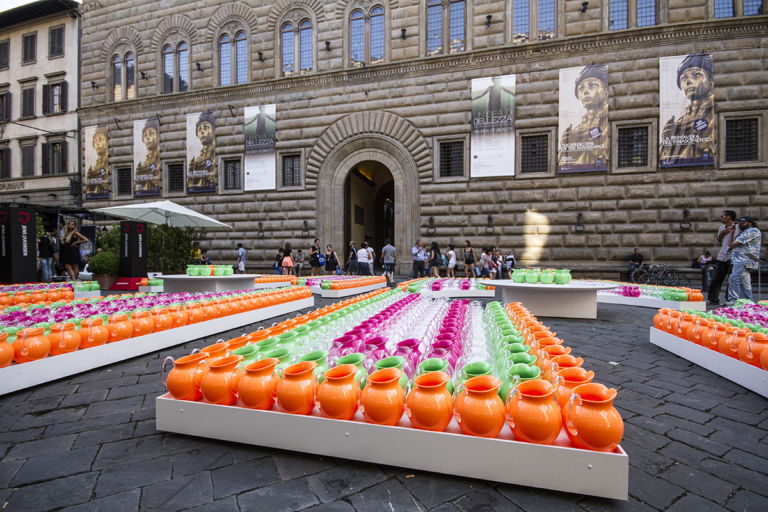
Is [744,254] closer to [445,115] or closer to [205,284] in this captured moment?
[445,115]

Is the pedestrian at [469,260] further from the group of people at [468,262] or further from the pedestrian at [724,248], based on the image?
the pedestrian at [724,248]

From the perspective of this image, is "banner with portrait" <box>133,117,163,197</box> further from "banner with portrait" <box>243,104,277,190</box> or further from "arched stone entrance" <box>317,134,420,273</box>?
"arched stone entrance" <box>317,134,420,273</box>

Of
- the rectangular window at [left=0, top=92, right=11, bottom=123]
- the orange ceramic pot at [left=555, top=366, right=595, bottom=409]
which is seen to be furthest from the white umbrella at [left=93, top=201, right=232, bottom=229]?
the rectangular window at [left=0, top=92, right=11, bottom=123]

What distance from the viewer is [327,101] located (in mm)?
16172

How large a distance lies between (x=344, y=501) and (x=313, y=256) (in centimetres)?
1286

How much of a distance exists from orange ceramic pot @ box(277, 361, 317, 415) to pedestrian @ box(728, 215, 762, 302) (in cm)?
861

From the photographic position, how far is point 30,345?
9.91ft

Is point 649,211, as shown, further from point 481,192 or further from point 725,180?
point 481,192

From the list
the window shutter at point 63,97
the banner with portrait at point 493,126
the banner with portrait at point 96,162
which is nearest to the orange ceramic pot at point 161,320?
the banner with portrait at point 493,126

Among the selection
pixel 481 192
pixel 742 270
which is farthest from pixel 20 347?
pixel 481 192

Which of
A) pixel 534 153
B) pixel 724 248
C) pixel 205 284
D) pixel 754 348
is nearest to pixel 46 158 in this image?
pixel 205 284

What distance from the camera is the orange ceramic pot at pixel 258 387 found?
2029mm

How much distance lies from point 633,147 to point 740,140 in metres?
3.12

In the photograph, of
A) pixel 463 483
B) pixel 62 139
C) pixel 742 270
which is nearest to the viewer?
pixel 463 483
